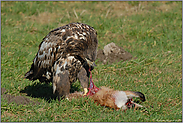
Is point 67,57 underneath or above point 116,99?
above

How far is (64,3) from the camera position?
38.3 ft

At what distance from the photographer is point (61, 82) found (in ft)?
15.8

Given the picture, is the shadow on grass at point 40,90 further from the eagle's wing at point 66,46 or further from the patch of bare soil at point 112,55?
the patch of bare soil at point 112,55

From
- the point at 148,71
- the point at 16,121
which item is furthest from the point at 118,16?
the point at 16,121

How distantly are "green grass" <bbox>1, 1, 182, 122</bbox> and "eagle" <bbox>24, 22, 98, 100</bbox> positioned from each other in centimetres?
47

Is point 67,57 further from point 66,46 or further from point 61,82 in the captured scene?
point 61,82

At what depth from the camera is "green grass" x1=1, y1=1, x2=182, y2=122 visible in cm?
460

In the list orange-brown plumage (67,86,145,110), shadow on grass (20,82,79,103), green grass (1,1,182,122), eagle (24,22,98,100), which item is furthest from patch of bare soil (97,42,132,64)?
orange-brown plumage (67,86,145,110)

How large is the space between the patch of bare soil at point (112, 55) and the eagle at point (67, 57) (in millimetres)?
2123

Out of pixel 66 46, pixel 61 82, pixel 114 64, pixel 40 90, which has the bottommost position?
pixel 40 90

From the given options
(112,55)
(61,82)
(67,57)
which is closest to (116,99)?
(61,82)

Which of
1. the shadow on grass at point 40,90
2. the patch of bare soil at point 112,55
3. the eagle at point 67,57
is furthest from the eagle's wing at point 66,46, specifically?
the patch of bare soil at point 112,55

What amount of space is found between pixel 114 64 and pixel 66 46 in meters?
2.60

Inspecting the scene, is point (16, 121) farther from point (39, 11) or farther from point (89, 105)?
point (39, 11)
